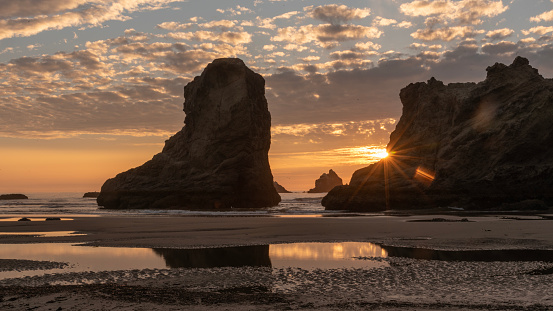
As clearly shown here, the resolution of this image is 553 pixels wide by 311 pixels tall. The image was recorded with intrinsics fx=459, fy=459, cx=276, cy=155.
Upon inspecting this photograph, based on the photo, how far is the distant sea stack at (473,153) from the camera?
5347cm

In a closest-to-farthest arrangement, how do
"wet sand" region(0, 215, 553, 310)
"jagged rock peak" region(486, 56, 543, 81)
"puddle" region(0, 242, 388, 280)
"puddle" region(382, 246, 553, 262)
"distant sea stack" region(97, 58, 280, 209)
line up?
"wet sand" region(0, 215, 553, 310) < "puddle" region(0, 242, 388, 280) < "puddle" region(382, 246, 553, 262) < "jagged rock peak" region(486, 56, 543, 81) < "distant sea stack" region(97, 58, 280, 209)

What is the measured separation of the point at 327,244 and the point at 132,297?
41.0 ft

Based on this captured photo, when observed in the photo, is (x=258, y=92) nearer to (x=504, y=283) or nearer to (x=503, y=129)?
(x=503, y=129)

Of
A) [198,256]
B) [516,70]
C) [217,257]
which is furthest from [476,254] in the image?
[516,70]

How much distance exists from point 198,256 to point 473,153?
5018 cm

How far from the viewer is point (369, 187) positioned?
65312 millimetres

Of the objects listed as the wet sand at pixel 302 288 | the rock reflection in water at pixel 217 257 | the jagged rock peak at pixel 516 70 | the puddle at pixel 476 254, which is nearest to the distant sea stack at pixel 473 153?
the jagged rock peak at pixel 516 70

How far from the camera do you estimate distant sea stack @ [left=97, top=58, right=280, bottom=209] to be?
258ft

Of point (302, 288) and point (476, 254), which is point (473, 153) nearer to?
point (476, 254)

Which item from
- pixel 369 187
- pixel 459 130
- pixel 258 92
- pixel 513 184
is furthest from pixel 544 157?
pixel 258 92

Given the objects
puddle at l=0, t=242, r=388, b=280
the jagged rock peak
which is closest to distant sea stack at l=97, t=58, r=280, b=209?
the jagged rock peak

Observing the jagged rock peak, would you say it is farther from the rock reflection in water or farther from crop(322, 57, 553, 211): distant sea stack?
the rock reflection in water

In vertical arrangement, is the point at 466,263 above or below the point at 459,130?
below

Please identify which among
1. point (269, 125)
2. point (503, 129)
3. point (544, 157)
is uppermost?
point (269, 125)
